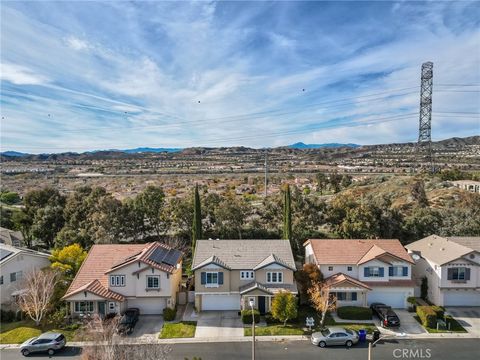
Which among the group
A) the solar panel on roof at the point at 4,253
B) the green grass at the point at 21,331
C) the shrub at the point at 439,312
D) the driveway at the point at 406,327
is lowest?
the driveway at the point at 406,327

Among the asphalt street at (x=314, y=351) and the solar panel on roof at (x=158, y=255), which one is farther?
the solar panel on roof at (x=158, y=255)

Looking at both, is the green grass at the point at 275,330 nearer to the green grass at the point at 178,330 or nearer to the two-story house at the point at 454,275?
the green grass at the point at 178,330

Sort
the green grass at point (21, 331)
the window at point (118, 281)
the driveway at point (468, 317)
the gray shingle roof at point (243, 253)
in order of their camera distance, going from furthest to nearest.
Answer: the gray shingle roof at point (243, 253)
the window at point (118, 281)
the driveway at point (468, 317)
the green grass at point (21, 331)

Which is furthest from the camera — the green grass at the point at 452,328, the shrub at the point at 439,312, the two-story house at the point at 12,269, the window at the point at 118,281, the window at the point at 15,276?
the window at the point at 15,276

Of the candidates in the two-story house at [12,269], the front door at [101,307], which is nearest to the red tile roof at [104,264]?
the front door at [101,307]

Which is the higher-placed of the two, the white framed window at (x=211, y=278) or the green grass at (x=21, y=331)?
the white framed window at (x=211, y=278)

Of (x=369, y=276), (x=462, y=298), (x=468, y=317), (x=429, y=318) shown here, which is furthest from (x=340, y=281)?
(x=462, y=298)

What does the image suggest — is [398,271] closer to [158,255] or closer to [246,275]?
[246,275]

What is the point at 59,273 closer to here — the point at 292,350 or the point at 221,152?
the point at 292,350
